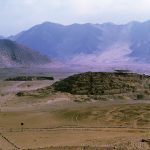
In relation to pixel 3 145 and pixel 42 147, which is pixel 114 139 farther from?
pixel 3 145

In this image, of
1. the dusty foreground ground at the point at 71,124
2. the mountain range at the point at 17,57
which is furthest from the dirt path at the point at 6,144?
the mountain range at the point at 17,57

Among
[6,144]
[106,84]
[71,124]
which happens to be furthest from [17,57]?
[6,144]

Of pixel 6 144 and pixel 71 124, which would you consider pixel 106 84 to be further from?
pixel 6 144

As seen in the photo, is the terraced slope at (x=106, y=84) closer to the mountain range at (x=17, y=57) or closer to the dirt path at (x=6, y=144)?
the dirt path at (x=6, y=144)

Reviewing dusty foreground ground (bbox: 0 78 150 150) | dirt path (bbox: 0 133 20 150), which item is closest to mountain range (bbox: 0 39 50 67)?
dusty foreground ground (bbox: 0 78 150 150)

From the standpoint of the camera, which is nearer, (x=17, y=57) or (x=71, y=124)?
(x=71, y=124)

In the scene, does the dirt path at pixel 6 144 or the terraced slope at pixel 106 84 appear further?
the terraced slope at pixel 106 84
